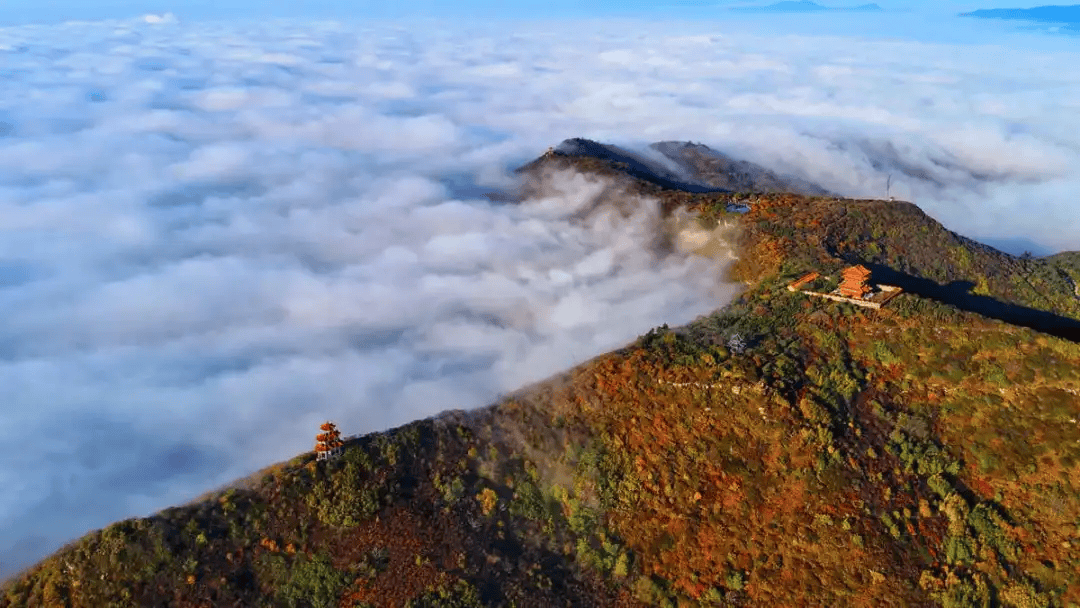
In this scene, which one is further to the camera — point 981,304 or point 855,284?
point 981,304

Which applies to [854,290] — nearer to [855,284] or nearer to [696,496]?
[855,284]

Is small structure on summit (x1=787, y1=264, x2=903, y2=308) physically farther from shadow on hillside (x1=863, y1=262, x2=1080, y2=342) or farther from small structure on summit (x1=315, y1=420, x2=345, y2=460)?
small structure on summit (x1=315, y1=420, x2=345, y2=460)

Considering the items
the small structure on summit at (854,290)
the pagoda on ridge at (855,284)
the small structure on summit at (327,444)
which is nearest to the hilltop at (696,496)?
the small structure on summit at (327,444)

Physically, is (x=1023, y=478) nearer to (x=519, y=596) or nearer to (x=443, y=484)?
(x=519, y=596)

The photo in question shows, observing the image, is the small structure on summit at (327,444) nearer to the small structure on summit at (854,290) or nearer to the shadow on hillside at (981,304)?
the small structure on summit at (854,290)

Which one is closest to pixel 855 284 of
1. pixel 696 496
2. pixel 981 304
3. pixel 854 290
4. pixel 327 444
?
pixel 854 290

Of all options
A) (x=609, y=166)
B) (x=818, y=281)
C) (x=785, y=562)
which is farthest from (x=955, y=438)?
(x=609, y=166)

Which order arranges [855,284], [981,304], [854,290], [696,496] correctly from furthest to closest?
A: 1. [981,304]
2. [855,284]
3. [854,290]
4. [696,496]
